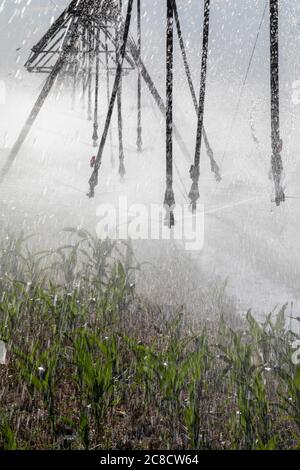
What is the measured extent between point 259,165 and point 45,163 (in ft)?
37.5

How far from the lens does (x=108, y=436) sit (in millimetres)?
2729

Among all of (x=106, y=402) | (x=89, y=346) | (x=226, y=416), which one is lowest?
(x=226, y=416)

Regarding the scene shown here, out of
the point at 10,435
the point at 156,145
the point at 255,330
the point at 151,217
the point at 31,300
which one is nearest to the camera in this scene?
the point at 10,435

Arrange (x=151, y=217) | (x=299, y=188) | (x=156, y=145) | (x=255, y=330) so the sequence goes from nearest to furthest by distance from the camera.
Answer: (x=255, y=330) → (x=151, y=217) → (x=299, y=188) → (x=156, y=145)

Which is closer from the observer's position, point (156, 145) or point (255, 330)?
point (255, 330)

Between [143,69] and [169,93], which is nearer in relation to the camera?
[169,93]

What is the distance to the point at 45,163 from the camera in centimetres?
1883

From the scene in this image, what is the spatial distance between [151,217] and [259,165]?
12.9 m

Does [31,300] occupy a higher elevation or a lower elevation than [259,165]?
lower

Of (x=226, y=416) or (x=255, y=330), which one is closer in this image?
(x=226, y=416)

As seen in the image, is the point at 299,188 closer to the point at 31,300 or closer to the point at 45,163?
the point at 45,163
